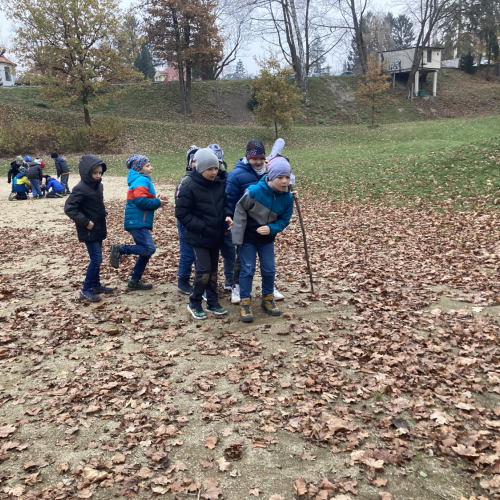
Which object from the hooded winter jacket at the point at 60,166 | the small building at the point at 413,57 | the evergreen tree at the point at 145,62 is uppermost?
the evergreen tree at the point at 145,62

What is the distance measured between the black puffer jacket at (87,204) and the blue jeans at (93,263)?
142 millimetres

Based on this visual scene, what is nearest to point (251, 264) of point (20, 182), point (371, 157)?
point (20, 182)

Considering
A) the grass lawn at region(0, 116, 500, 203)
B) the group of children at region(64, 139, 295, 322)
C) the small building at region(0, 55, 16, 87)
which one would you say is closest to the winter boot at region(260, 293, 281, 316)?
the group of children at region(64, 139, 295, 322)

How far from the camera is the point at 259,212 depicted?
5547 mm

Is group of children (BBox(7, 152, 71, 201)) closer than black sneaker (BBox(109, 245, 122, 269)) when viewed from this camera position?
No

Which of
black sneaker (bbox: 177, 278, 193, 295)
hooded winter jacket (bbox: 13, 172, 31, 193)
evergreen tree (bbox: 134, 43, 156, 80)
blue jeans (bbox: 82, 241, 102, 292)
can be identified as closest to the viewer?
blue jeans (bbox: 82, 241, 102, 292)

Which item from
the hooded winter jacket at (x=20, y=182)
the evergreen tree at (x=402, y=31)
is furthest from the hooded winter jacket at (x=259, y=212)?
the evergreen tree at (x=402, y=31)

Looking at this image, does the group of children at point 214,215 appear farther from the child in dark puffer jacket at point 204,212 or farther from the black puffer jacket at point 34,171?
the black puffer jacket at point 34,171

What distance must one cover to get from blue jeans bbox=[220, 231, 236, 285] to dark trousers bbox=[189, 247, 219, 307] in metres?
0.56

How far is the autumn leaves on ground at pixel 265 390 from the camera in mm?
3223

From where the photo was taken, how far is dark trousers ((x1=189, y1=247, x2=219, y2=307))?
5.72 meters

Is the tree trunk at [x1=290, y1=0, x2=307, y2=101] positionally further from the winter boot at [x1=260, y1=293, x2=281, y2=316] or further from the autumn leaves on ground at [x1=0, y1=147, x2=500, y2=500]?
the winter boot at [x1=260, y1=293, x2=281, y2=316]

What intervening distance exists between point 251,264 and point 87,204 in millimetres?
2509

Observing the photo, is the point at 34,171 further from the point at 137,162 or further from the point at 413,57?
the point at 413,57
